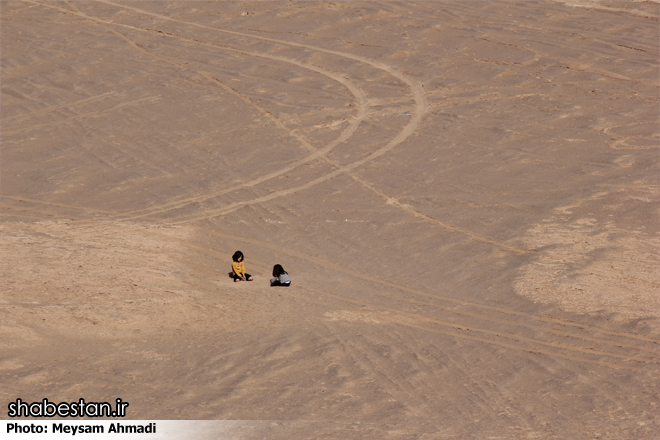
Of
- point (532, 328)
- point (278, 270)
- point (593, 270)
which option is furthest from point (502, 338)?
point (278, 270)

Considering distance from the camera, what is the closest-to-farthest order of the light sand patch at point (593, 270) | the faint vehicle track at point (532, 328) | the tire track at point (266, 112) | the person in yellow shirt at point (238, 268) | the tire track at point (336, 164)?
1. the faint vehicle track at point (532, 328)
2. the light sand patch at point (593, 270)
3. the person in yellow shirt at point (238, 268)
4. the tire track at point (336, 164)
5. the tire track at point (266, 112)

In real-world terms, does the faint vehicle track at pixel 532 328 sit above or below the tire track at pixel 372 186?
below

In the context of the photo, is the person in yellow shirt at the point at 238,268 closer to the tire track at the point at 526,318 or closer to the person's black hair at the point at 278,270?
the person's black hair at the point at 278,270

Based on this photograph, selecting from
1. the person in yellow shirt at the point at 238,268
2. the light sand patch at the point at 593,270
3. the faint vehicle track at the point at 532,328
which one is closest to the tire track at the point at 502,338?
the faint vehicle track at the point at 532,328

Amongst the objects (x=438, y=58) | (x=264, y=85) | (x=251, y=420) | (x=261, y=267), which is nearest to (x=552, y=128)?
(x=438, y=58)

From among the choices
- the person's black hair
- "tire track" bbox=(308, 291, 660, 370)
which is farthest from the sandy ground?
the person's black hair

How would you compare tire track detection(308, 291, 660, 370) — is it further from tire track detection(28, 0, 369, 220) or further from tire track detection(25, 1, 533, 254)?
tire track detection(28, 0, 369, 220)

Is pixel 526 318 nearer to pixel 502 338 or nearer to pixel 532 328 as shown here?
pixel 532 328
